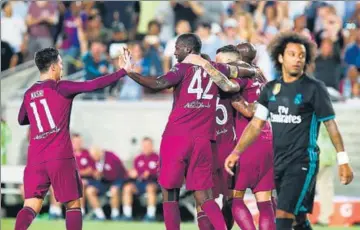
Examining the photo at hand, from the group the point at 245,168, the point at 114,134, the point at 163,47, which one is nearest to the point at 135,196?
the point at 114,134

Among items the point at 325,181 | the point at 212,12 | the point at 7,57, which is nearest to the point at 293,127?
the point at 325,181

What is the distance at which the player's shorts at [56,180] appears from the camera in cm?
1176

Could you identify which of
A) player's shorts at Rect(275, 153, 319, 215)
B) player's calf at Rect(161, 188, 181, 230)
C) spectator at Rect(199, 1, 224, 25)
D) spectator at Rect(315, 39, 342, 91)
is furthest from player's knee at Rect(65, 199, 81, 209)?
spectator at Rect(199, 1, 224, 25)

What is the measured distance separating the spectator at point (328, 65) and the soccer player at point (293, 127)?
8.97 metres

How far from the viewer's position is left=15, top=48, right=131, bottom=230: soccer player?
11727mm

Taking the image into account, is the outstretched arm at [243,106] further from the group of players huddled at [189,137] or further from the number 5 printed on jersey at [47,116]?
the number 5 printed on jersey at [47,116]

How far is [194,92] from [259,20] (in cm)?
863

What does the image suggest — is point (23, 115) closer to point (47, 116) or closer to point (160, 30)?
point (47, 116)

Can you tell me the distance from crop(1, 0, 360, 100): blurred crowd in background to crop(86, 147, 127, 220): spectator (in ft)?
4.98

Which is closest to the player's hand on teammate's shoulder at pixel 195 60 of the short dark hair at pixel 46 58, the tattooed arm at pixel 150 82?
the tattooed arm at pixel 150 82

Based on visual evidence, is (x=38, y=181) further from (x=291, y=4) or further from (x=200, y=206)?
(x=291, y=4)

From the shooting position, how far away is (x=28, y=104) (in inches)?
466

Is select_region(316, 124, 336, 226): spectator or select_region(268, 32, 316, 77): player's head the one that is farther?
select_region(316, 124, 336, 226): spectator

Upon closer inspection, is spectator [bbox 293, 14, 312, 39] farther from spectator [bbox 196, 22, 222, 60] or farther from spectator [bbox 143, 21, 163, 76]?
spectator [bbox 143, 21, 163, 76]
